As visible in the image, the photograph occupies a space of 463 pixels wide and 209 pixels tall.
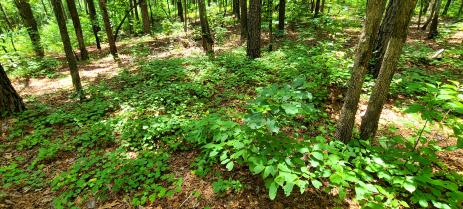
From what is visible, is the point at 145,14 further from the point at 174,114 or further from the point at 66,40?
the point at 174,114

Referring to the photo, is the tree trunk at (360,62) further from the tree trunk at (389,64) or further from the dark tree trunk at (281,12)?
the dark tree trunk at (281,12)

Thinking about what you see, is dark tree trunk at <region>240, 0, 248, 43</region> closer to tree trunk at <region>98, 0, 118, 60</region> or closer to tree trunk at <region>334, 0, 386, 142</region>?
tree trunk at <region>98, 0, 118, 60</region>

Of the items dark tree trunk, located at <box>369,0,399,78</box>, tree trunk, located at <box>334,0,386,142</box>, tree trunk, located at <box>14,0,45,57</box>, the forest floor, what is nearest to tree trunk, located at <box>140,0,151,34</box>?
tree trunk, located at <box>14,0,45,57</box>

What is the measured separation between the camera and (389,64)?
307cm

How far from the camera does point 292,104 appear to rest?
2654mm

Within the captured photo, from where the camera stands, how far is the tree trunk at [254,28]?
330 inches

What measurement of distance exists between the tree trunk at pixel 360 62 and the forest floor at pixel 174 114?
74cm

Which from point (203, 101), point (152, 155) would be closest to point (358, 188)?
point (152, 155)

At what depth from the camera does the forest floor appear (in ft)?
11.3

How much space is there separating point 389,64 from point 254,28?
6169 mm

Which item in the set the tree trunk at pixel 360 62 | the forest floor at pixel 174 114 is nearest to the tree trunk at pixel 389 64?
the tree trunk at pixel 360 62

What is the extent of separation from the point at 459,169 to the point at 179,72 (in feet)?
24.0

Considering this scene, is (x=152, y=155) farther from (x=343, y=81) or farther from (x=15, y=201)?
(x=343, y=81)

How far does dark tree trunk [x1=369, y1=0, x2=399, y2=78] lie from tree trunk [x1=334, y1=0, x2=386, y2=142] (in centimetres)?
347
